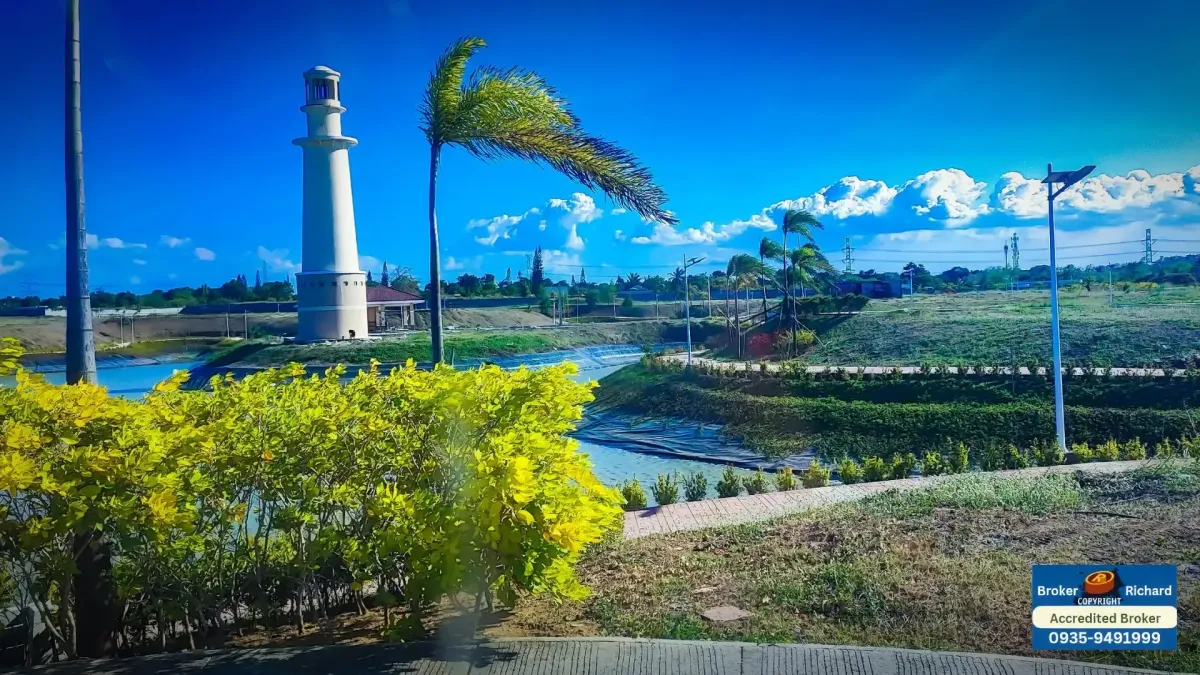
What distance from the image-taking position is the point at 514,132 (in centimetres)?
753

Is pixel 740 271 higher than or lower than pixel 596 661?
higher

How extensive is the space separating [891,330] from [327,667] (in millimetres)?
27350

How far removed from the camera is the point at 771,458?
695 inches

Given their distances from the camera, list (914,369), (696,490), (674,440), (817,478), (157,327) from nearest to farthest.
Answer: (696,490)
(817,478)
(157,327)
(674,440)
(914,369)

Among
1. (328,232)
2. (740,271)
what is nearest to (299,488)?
(328,232)

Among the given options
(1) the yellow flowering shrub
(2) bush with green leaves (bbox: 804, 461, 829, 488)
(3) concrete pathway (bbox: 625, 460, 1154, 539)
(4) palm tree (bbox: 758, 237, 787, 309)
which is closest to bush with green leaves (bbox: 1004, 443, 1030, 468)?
(3) concrete pathway (bbox: 625, 460, 1154, 539)

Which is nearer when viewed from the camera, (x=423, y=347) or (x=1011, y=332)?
(x=423, y=347)

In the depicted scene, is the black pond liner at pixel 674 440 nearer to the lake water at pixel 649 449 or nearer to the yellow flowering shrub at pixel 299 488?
the lake water at pixel 649 449

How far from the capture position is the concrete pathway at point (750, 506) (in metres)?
8.10

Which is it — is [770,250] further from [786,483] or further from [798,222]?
[786,483]

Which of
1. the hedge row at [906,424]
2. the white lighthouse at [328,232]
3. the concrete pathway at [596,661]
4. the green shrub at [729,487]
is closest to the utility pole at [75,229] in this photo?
the concrete pathway at [596,661]

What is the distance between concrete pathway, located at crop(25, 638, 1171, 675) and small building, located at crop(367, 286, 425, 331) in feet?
40.3

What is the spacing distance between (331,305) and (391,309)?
9.46 feet

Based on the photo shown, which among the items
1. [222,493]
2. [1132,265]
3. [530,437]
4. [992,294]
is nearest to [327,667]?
[222,493]
